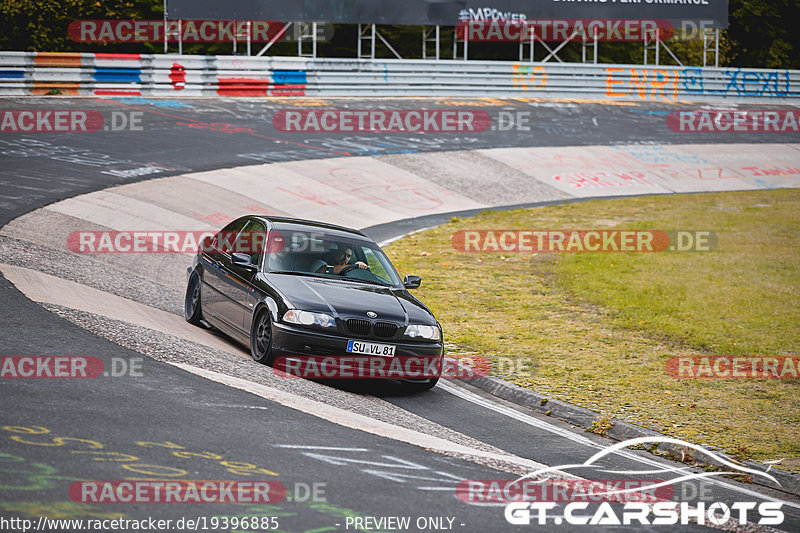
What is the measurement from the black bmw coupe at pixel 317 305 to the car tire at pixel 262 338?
0.01m

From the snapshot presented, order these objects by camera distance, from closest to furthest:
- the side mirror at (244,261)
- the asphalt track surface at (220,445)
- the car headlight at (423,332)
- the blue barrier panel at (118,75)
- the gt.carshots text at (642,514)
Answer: the asphalt track surface at (220,445) < the gt.carshots text at (642,514) < the car headlight at (423,332) < the side mirror at (244,261) < the blue barrier panel at (118,75)

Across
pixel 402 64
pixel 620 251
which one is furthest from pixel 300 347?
pixel 402 64

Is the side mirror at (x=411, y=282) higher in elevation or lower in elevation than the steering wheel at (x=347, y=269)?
lower

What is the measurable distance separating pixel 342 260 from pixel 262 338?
4.74ft

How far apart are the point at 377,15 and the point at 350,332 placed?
89.8 feet

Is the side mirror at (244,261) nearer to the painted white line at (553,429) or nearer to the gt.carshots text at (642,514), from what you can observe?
the painted white line at (553,429)

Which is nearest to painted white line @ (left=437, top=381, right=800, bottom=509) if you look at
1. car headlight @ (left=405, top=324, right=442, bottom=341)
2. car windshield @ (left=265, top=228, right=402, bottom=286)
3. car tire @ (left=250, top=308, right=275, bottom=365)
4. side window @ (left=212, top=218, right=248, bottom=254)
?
car headlight @ (left=405, top=324, right=442, bottom=341)

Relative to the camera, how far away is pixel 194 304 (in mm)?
11203

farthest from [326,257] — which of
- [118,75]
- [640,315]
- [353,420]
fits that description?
[118,75]

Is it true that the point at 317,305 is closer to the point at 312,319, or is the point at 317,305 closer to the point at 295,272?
the point at 312,319

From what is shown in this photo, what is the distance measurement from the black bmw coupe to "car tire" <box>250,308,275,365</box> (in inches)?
0.4

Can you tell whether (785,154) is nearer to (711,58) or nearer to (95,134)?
(95,134)

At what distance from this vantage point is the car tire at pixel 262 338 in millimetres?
8875

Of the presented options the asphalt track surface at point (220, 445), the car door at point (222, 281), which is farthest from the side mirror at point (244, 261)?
the asphalt track surface at point (220, 445)
